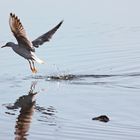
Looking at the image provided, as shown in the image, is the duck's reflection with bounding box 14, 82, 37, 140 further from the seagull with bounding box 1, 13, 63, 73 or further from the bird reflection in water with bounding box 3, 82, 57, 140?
the seagull with bounding box 1, 13, 63, 73

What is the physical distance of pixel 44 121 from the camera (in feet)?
39.4

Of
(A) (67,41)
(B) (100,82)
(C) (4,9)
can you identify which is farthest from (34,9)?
(B) (100,82)

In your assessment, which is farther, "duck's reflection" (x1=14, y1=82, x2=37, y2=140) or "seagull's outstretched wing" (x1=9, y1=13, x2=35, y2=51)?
"seagull's outstretched wing" (x1=9, y1=13, x2=35, y2=51)

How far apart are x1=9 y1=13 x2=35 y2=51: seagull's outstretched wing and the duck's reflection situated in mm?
1150

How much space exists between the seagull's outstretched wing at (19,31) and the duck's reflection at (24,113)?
115 centimetres

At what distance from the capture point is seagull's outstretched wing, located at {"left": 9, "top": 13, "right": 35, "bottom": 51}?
14.0 meters

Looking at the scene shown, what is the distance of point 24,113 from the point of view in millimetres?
12766

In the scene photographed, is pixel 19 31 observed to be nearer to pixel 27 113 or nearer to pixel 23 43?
pixel 23 43

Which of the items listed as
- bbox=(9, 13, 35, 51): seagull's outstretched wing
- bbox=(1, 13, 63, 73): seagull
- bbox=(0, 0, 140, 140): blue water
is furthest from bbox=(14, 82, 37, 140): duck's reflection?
bbox=(9, 13, 35, 51): seagull's outstretched wing

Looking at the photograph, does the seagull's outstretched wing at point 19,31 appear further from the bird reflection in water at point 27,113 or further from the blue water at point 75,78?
the bird reflection in water at point 27,113

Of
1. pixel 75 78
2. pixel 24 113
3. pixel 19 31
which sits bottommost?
pixel 24 113

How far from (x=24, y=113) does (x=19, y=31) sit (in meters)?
2.52

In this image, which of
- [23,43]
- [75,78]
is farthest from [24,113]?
[75,78]

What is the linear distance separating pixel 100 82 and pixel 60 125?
4.72 metres
